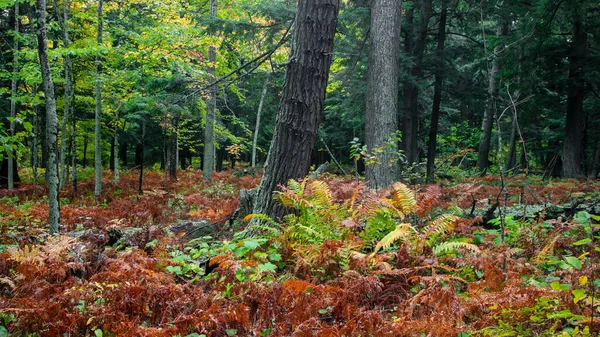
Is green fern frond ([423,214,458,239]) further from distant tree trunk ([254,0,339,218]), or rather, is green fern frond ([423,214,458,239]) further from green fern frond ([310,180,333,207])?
distant tree trunk ([254,0,339,218])

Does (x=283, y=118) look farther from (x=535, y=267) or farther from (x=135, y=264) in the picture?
(x=535, y=267)

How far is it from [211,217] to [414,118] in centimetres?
939

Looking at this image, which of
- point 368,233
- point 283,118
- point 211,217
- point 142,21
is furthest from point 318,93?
point 142,21

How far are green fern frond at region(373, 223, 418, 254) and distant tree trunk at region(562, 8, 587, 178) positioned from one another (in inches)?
433

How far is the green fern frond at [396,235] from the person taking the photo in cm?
376

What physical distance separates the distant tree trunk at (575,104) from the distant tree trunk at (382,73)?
6.35 meters

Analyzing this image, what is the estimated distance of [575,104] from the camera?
12375mm

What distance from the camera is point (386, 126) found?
919 centimetres

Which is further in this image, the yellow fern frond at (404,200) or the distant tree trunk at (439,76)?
the distant tree trunk at (439,76)

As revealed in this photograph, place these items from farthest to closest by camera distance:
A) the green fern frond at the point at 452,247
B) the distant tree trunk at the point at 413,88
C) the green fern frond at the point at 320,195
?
1. the distant tree trunk at the point at 413,88
2. the green fern frond at the point at 320,195
3. the green fern frond at the point at 452,247

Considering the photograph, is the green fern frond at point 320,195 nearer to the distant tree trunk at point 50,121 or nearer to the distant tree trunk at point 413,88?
the distant tree trunk at point 50,121

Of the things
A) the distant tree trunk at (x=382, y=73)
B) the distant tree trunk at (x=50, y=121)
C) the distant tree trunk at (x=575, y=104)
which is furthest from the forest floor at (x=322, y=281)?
the distant tree trunk at (x=575, y=104)

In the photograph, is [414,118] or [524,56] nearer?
[524,56]

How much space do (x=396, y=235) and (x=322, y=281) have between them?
86 centimetres
